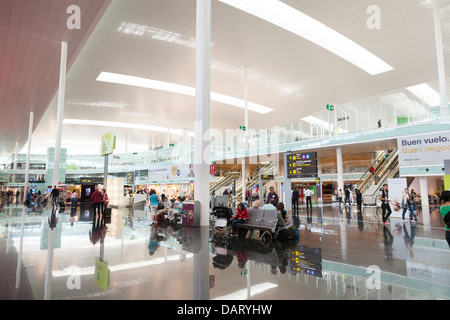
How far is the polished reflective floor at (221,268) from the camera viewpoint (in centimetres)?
333

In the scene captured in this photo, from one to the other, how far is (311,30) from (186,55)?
8.91 meters

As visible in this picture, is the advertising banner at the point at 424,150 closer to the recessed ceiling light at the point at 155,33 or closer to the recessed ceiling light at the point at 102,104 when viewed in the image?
the recessed ceiling light at the point at 155,33

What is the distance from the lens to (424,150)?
535 inches

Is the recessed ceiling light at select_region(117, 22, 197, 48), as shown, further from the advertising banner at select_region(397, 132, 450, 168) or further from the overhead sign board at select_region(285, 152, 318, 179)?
the advertising banner at select_region(397, 132, 450, 168)

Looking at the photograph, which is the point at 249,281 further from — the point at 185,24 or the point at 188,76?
the point at 188,76

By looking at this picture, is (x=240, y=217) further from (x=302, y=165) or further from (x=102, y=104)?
(x=102, y=104)

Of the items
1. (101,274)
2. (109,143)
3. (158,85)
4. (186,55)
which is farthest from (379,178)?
(101,274)

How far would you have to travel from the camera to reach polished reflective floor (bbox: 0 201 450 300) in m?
3.33

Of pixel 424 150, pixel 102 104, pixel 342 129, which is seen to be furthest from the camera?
pixel 102 104

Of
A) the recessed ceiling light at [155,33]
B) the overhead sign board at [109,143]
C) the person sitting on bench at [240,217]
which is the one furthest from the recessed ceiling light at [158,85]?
the person sitting on bench at [240,217]

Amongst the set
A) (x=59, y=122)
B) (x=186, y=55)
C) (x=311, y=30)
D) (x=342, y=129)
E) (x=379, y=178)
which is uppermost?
(x=311, y=30)

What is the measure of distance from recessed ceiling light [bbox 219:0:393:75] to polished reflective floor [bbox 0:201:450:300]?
13787mm

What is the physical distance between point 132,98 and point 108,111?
5983mm
